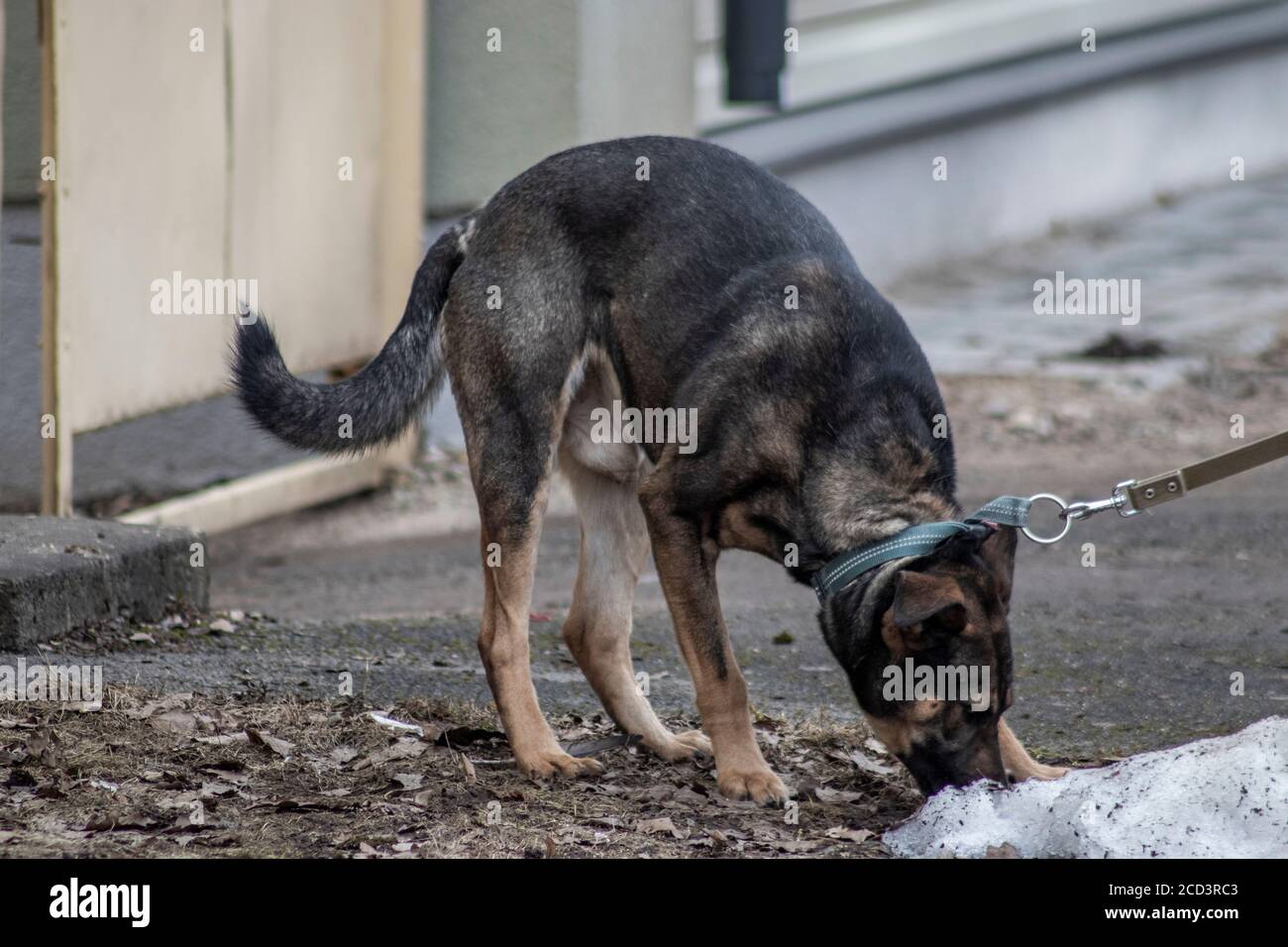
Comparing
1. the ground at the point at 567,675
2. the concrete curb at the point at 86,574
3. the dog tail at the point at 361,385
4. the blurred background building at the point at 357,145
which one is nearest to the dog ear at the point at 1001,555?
the ground at the point at 567,675

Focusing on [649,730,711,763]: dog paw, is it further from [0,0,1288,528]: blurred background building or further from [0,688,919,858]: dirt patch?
[0,0,1288,528]: blurred background building

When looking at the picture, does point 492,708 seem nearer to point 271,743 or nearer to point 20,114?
point 271,743

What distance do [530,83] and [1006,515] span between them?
5670mm

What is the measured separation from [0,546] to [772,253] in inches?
108

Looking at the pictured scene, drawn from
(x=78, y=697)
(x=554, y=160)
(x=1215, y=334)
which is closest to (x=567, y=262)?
(x=554, y=160)

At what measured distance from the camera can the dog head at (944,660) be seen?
418cm

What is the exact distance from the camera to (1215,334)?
11.0m

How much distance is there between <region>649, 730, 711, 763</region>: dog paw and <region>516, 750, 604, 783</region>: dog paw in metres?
0.27

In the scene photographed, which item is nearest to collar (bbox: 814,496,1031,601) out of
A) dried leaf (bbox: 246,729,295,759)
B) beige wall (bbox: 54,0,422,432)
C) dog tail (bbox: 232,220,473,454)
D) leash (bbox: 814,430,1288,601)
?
leash (bbox: 814,430,1288,601)

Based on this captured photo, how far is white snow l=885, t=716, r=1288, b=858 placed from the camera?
386 cm

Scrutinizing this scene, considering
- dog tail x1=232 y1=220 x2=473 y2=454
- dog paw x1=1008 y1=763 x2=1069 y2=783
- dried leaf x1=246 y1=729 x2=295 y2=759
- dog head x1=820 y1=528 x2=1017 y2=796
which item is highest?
dog tail x1=232 y1=220 x2=473 y2=454

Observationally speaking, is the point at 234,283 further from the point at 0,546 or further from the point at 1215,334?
the point at 1215,334

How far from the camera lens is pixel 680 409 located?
15.7 feet

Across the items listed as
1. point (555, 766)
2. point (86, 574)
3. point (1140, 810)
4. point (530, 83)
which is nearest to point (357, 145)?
point (530, 83)
